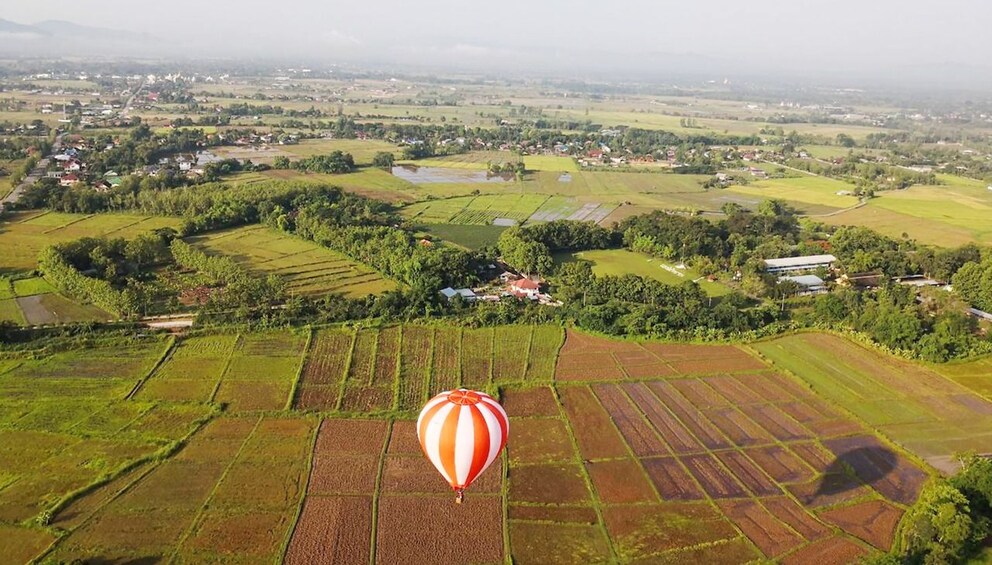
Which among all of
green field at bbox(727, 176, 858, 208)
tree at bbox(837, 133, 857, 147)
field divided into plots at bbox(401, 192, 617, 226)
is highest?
tree at bbox(837, 133, 857, 147)

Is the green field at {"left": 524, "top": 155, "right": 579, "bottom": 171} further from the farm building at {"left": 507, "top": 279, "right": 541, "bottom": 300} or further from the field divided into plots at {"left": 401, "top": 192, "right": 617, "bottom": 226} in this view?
the farm building at {"left": 507, "top": 279, "right": 541, "bottom": 300}

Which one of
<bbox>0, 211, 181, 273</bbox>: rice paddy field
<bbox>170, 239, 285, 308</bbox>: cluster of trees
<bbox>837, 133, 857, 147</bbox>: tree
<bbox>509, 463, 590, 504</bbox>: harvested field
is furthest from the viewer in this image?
<bbox>837, 133, 857, 147</bbox>: tree

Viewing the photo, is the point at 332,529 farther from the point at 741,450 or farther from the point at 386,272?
the point at 386,272

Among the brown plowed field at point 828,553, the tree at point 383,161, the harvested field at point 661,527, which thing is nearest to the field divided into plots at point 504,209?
the tree at point 383,161

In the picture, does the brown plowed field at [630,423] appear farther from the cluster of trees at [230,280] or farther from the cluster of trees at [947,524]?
the cluster of trees at [230,280]

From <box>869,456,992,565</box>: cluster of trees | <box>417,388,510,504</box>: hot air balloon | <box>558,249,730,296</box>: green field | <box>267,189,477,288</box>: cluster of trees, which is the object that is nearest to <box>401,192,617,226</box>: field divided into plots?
<box>267,189,477,288</box>: cluster of trees

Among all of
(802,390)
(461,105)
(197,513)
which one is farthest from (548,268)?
(461,105)

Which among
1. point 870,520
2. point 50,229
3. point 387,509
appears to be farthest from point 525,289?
point 50,229
